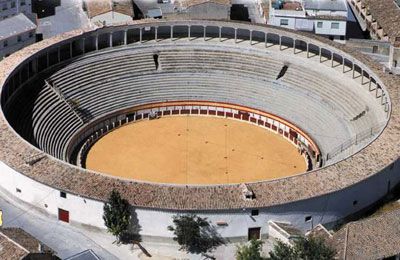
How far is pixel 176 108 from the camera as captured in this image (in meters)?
94.8

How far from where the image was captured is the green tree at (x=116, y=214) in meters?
64.4

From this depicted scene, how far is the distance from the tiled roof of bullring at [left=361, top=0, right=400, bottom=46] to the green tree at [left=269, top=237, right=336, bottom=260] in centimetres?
4789

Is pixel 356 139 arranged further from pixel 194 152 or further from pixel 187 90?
pixel 187 90

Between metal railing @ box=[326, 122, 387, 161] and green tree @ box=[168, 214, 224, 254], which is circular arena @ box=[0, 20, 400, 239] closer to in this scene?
metal railing @ box=[326, 122, 387, 161]

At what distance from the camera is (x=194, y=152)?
3413 inches

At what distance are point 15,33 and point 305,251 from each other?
55.8 m

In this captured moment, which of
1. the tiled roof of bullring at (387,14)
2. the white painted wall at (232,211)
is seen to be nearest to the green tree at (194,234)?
the white painted wall at (232,211)

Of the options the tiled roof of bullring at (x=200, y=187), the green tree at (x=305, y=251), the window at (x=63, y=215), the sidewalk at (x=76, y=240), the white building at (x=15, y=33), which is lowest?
the sidewalk at (x=76, y=240)

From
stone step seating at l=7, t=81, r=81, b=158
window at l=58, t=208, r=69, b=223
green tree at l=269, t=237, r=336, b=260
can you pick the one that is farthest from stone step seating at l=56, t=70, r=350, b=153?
green tree at l=269, t=237, r=336, b=260

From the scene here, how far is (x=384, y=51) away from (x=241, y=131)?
23069 mm

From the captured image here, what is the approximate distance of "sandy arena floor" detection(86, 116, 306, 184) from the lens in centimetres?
8200

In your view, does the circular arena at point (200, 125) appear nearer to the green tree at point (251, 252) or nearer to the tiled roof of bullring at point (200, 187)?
the tiled roof of bullring at point (200, 187)

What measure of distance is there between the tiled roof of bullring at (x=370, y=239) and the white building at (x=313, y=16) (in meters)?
46.9

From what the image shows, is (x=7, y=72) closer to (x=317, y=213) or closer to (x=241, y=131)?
(x=241, y=131)
